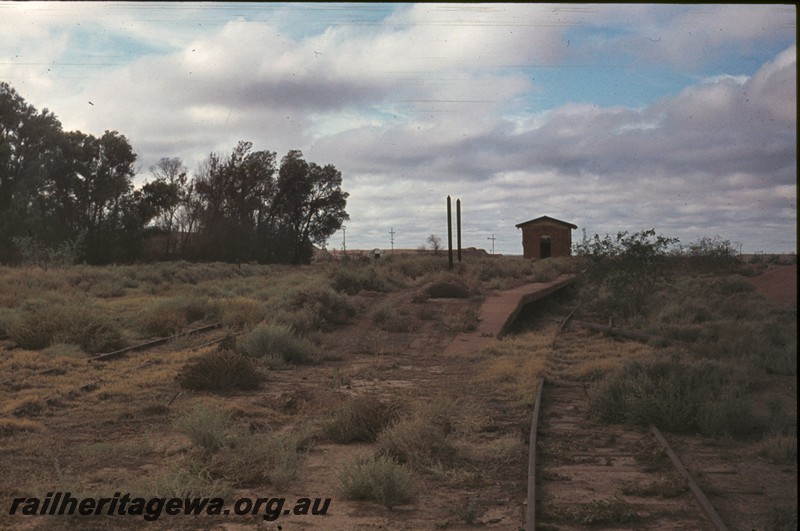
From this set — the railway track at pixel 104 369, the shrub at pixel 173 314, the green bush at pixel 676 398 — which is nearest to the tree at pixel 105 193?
the shrub at pixel 173 314

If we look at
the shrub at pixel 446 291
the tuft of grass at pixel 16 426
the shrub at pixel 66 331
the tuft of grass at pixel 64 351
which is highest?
the shrub at pixel 446 291

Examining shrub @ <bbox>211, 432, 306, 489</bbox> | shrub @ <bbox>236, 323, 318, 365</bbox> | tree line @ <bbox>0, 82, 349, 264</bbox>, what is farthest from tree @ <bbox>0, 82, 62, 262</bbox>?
shrub @ <bbox>211, 432, 306, 489</bbox>

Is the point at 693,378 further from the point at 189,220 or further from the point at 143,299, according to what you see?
the point at 189,220

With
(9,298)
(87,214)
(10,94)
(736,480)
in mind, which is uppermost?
(10,94)

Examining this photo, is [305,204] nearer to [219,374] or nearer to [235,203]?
[235,203]

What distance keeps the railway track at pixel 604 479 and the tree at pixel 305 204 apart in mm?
62792

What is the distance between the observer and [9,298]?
25234mm

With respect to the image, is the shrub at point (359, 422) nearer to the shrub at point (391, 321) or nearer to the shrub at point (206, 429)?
the shrub at point (206, 429)

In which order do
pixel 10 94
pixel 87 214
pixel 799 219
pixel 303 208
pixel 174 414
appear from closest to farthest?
pixel 799 219, pixel 174 414, pixel 10 94, pixel 87 214, pixel 303 208

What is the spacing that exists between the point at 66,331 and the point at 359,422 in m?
10.9

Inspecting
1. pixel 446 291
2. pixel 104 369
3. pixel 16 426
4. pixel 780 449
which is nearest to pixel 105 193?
pixel 446 291

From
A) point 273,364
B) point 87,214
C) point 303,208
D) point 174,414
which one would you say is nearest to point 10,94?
point 87,214

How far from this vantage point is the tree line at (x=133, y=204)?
52.5m

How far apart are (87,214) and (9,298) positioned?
111 ft
